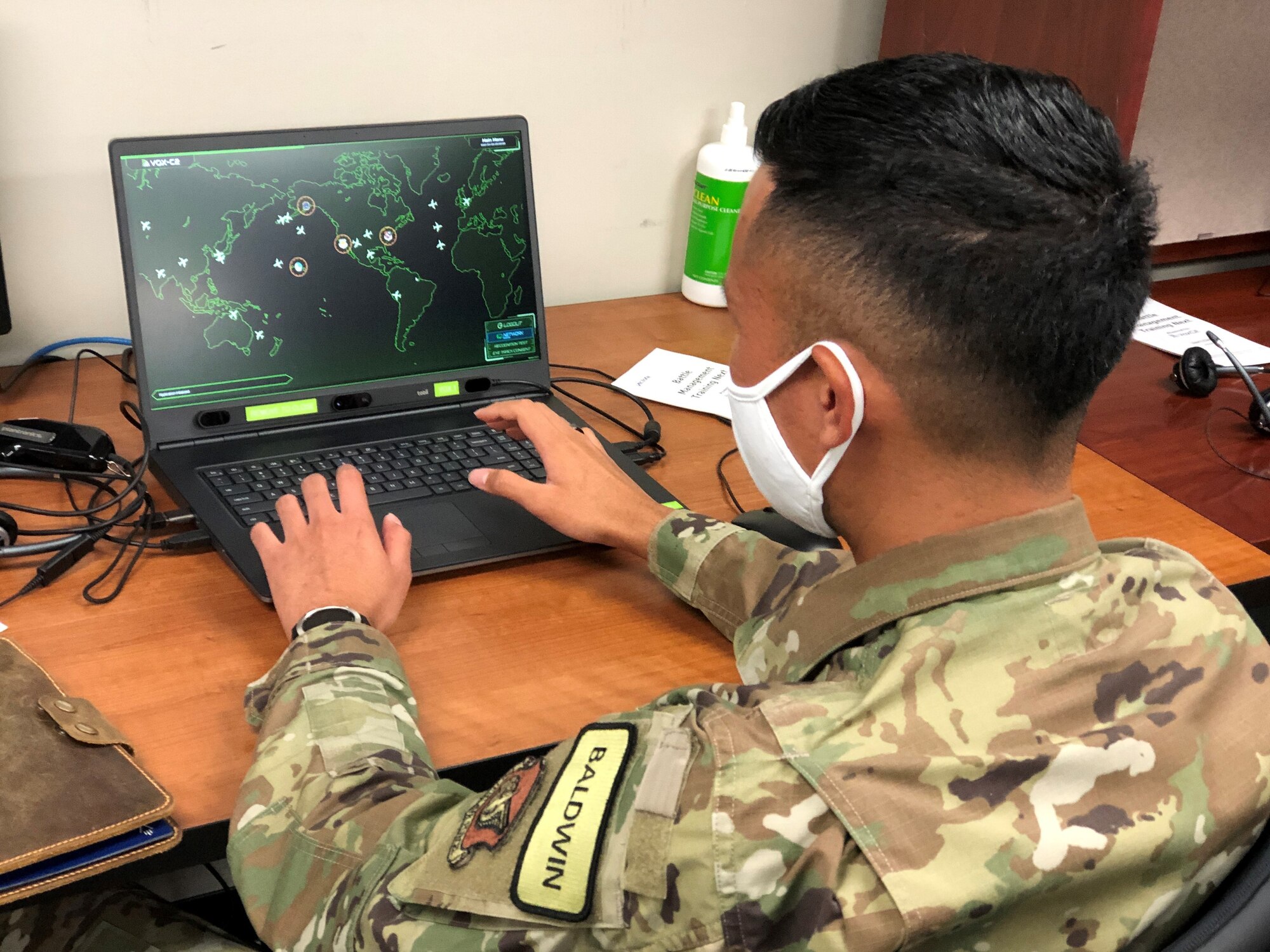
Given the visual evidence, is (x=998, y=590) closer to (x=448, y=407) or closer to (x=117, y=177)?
(x=448, y=407)

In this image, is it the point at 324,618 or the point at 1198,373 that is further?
the point at 1198,373

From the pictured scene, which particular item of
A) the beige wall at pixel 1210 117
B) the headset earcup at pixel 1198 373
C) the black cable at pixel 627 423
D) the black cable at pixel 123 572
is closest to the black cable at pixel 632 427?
the black cable at pixel 627 423

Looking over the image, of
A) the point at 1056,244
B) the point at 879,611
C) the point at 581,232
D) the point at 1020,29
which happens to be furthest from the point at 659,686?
the point at 1020,29

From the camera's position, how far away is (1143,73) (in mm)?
1346

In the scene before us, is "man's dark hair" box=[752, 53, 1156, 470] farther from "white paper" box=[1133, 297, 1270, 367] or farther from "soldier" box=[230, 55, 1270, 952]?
"white paper" box=[1133, 297, 1270, 367]

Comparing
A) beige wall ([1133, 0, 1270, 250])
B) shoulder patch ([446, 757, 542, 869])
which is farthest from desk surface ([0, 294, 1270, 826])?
beige wall ([1133, 0, 1270, 250])

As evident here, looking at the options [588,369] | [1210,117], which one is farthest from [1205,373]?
[588,369]

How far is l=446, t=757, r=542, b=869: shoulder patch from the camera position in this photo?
0.65 meters

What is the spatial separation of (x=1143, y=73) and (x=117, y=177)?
1109mm

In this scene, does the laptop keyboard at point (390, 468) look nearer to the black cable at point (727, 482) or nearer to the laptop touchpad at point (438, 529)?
the laptop touchpad at point (438, 529)

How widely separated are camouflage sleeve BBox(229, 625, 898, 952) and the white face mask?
0.54 ft

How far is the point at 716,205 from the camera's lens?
5.17ft

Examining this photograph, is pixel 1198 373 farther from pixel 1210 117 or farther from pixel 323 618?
pixel 323 618

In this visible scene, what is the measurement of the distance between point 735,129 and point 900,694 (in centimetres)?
107
